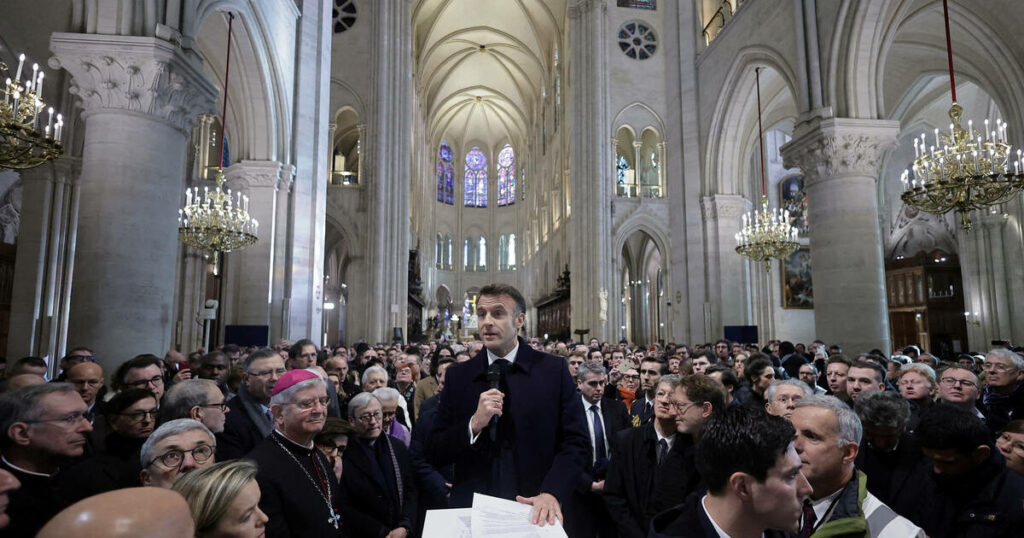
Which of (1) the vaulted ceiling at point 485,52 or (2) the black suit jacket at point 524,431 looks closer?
(2) the black suit jacket at point 524,431

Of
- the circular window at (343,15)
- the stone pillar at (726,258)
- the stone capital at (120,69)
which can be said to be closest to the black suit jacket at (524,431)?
the stone capital at (120,69)

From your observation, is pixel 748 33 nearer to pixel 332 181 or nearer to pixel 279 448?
pixel 279 448

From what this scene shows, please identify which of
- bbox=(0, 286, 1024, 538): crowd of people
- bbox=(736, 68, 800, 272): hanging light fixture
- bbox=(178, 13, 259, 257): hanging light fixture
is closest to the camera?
bbox=(0, 286, 1024, 538): crowd of people

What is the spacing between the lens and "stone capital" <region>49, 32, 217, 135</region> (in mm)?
6805

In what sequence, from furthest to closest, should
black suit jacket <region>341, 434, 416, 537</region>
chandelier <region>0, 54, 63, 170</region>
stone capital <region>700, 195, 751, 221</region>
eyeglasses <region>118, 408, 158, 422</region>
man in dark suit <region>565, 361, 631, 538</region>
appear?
1. stone capital <region>700, 195, 751, 221</region>
2. chandelier <region>0, 54, 63, 170</region>
3. man in dark suit <region>565, 361, 631, 538</region>
4. black suit jacket <region>341, 434, 416, 537</region>
5. eyeglasses <region>118, 408, 158, 422</region>

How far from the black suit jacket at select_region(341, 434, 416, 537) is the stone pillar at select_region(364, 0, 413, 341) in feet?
61.7

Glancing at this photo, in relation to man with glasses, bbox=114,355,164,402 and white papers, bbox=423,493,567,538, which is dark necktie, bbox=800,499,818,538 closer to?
white papers, bbox=423,493,567,538

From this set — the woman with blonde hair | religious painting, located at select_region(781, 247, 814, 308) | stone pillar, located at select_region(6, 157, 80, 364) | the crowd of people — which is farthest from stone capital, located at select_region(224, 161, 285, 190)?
religious painting, located at select_region(781, 247, 814, 308)

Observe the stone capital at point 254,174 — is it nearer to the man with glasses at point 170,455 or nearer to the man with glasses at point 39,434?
the man with glasses at point 39,434

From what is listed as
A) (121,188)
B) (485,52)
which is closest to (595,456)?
(121,188)

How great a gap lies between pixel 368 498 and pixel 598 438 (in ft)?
5.65

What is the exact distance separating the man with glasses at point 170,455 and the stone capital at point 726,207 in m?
14.8

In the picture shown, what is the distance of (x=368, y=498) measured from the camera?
3.04 m

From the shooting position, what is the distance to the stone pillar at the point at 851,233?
391 inches
